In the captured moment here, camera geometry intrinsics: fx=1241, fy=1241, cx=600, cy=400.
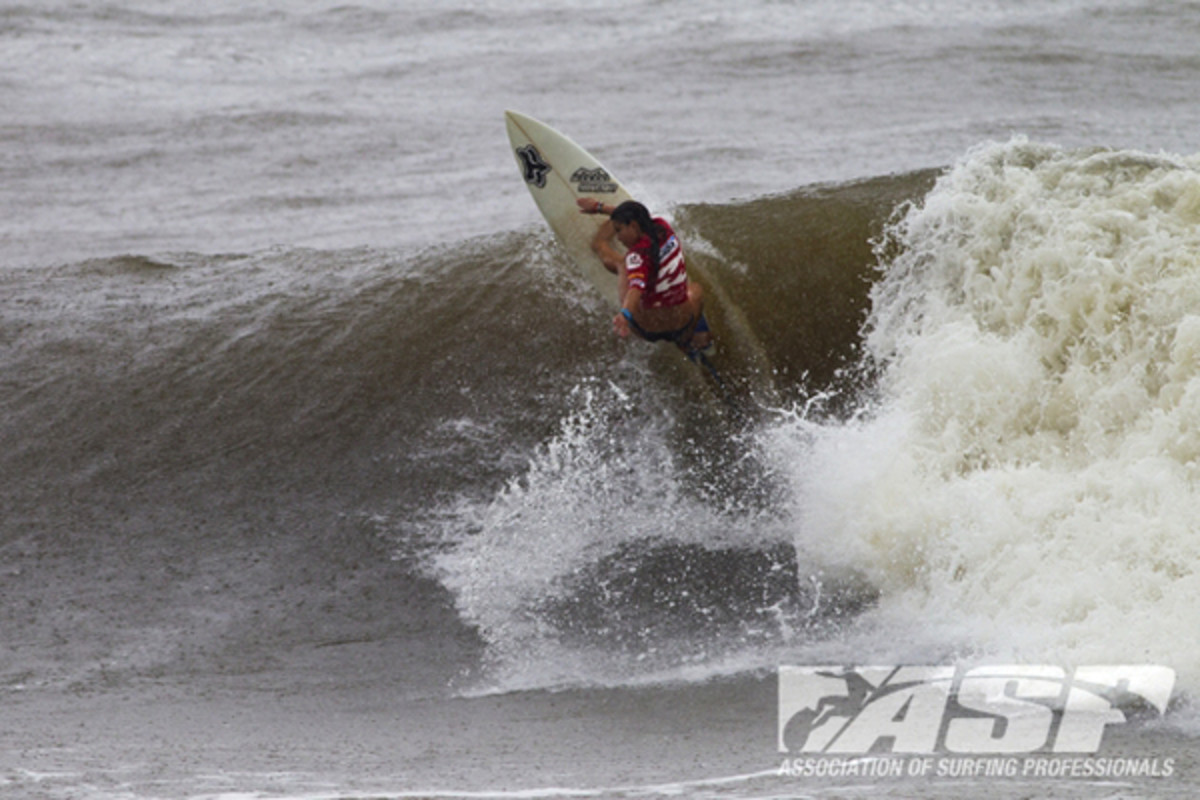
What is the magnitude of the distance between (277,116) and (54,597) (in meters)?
13.6

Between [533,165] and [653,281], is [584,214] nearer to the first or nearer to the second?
[533,165]

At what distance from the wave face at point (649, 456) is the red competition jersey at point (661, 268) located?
781mm

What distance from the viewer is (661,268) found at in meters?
8.52

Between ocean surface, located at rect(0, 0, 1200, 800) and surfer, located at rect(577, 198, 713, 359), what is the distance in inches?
20.7

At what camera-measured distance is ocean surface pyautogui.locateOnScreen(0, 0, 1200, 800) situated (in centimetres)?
561

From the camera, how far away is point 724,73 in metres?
21.1

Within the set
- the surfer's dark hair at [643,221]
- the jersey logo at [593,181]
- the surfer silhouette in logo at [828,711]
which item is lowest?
the surfer silhouette in logo at [828,711]

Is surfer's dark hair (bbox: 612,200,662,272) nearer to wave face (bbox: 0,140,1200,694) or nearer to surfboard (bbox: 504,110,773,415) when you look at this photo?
surfboard (bbox: 504,110,773,415)

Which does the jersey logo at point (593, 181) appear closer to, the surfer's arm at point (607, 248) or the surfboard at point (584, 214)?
the surfboard at point (584, 214)

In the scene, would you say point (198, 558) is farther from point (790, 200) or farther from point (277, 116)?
point (277, 116)

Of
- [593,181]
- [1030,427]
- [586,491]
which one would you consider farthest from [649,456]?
[1030,427]

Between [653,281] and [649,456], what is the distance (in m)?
1.21

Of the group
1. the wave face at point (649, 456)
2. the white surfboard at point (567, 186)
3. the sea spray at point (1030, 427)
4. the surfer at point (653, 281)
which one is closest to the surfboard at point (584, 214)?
the white surfboard at point (567, 186)

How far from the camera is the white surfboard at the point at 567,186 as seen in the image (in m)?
9.55
